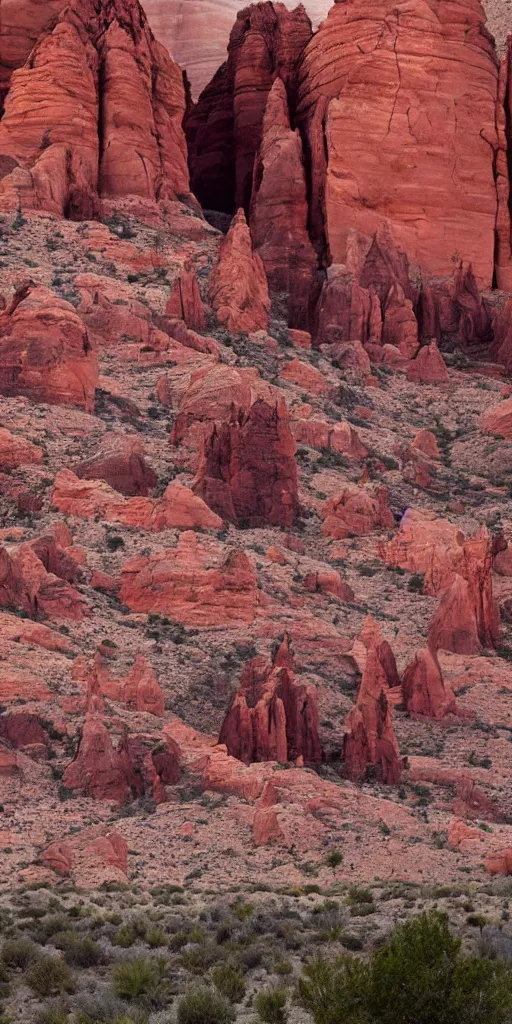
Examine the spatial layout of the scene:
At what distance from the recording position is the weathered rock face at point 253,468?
63062 mm

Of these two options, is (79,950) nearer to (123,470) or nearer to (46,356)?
(123,470)

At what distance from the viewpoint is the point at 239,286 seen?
79.6 meters

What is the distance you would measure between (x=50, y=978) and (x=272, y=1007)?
3755 millimetres

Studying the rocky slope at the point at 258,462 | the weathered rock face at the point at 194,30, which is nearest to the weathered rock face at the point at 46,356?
the rocky slope at the point at 258,462

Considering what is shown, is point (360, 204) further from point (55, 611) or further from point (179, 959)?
point (179, 959)

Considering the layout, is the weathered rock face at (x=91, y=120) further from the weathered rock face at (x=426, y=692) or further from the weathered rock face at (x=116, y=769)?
the weathered rock face at (x=116, y=769)

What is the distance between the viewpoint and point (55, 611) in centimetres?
5262

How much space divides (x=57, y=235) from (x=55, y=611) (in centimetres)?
3267

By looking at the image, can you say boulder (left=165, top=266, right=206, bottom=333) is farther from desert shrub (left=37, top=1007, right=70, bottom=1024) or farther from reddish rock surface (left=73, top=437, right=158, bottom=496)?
desert shrub (left=37, top=1007, right=70, bottom=1024)

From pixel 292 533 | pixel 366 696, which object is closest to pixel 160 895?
pixel 366 696

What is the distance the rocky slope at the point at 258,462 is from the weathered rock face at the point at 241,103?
8.3 inches

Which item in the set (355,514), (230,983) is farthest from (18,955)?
(355,514)

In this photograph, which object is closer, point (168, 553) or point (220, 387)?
point (168, 553)

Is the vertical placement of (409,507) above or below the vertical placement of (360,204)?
below
